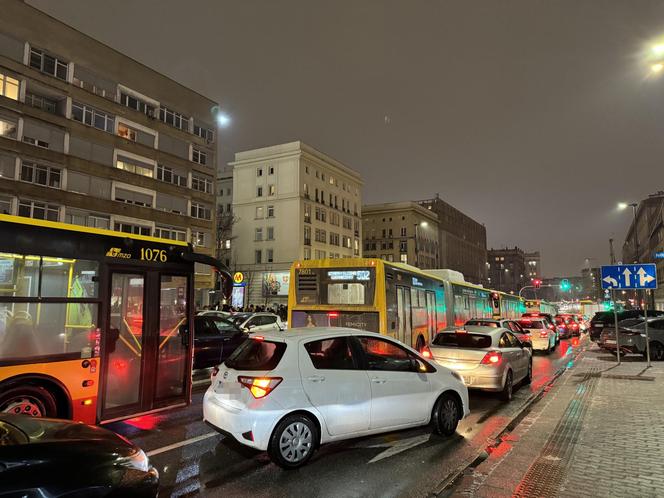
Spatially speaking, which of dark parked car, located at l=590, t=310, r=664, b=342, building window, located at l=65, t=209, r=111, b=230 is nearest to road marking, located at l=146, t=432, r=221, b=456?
dark parked car, located at l=590, t=310, r=664, b=342

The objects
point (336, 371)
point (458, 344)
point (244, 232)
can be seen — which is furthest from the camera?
point (244, 232)

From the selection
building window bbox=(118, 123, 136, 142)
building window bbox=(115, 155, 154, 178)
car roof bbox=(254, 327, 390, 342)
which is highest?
building window bbox=(118, 123, 136, 142)

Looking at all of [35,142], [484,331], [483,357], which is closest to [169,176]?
[35,142]

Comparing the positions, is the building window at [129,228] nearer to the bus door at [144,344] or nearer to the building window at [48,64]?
the building window at [48,64]

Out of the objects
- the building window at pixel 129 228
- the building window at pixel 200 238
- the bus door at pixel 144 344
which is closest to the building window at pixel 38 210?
the building window at pixel 129 228

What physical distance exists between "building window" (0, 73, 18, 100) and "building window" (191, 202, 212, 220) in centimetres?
1686

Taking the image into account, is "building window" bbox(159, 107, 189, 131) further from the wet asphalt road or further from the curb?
the curb

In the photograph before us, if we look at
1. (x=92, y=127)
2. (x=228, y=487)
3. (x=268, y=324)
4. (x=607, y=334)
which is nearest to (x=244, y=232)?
(x=92, y=127)

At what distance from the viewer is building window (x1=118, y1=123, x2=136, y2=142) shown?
3819cm

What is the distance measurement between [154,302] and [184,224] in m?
37.1

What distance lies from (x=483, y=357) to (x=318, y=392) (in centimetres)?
525

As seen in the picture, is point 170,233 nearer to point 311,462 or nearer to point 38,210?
point 38,210

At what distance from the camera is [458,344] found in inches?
403

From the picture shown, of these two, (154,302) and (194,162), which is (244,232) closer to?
(194,162)
